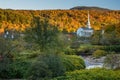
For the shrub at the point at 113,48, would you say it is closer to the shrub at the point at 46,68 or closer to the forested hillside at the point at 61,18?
the forested hillside at the point at 61,18

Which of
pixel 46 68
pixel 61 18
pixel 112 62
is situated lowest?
pixel 61 18

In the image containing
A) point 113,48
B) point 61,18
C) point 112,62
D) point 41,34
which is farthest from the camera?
point 61,18

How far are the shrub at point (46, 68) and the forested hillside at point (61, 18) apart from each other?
76.8 meters

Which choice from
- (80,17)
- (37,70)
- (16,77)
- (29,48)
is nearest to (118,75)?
(37,70)

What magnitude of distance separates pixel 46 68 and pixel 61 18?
109032 mm

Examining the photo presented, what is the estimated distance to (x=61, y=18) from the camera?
134 meters

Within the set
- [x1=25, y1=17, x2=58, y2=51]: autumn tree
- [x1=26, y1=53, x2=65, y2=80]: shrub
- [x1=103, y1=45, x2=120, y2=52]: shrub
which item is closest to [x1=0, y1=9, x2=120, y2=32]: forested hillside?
[x1=103, y1=45, x2=120, y2=52]: shrub

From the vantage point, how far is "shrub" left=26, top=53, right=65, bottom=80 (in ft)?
81.6

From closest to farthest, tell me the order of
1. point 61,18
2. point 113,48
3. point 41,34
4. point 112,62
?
point 112,62 < point 41,34 < point 113,48 < point 61,18

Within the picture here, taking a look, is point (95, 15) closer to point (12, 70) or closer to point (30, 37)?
point (30, 37)

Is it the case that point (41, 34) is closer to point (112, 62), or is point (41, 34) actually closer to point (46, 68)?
point (112, 62)

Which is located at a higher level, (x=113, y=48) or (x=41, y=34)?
(x=41, y=34)

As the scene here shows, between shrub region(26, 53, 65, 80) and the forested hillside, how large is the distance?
76754 mm

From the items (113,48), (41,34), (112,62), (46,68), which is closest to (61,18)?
(113,48)
